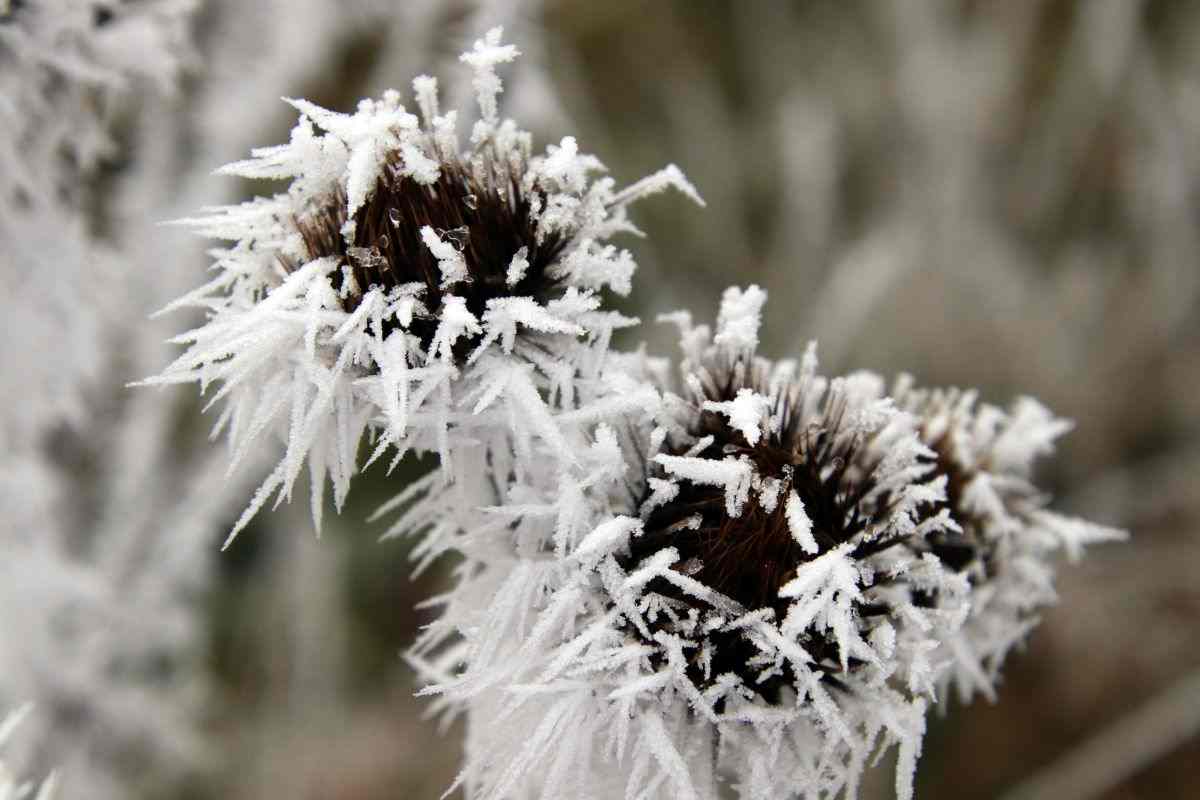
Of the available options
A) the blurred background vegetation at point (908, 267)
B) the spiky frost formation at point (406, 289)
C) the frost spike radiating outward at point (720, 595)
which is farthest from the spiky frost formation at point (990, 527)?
the blurred background vegetation at point (908, 267)

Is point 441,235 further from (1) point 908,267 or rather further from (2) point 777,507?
(1) point 908,267

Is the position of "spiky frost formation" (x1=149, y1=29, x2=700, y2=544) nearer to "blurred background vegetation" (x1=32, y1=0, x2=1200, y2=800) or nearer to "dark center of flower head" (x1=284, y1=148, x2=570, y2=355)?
"dark center of flower head" (x1=284, y1=148, x2=570, y2=355)

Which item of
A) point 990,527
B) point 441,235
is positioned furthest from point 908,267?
point 441,235

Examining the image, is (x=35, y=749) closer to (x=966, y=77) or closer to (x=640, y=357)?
(x=640, y=357)

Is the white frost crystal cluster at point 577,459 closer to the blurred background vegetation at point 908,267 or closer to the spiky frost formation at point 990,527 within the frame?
the spiky frost formation at point 990,527

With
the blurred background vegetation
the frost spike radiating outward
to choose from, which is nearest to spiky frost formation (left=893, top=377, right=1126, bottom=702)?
the frost spike radiating outward

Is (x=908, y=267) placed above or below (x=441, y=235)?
above
